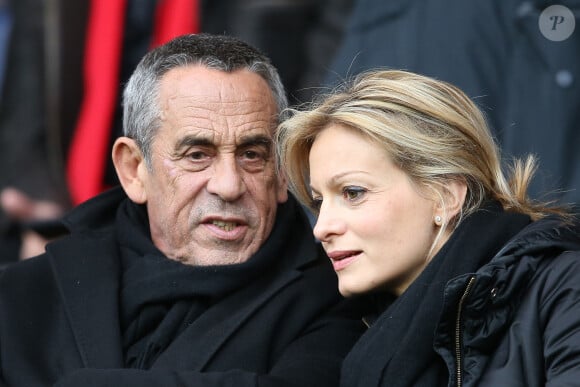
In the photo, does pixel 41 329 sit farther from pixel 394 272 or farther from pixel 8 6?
pixel 8 6

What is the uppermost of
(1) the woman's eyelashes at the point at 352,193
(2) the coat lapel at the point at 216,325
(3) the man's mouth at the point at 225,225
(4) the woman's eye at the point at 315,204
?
(1) the woman's eyelashes at the point at 352,193

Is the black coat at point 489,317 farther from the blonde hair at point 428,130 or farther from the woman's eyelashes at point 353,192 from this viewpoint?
the woman's eyelashes at point 353,192

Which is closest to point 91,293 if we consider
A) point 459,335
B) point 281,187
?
point 281,187

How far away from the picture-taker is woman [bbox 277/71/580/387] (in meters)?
3.26

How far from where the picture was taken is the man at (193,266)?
384cm

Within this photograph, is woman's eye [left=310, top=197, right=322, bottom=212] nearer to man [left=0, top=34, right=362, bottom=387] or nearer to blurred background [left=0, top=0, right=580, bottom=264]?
man [left=0, top=34, right=362, bottom=387]

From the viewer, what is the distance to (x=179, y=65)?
405 centimetres

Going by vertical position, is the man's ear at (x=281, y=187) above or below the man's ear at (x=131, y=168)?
below

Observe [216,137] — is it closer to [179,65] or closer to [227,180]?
[227,180]

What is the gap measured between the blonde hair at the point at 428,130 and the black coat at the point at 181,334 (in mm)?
533

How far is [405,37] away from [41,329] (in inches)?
64.6

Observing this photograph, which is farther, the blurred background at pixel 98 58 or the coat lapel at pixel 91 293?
the blurred background at pixel 98 58

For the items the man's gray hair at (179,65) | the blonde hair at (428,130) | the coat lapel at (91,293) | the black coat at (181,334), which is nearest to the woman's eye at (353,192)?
the blonde hair at (428,130)

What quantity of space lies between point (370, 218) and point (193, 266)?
26.8 inches
